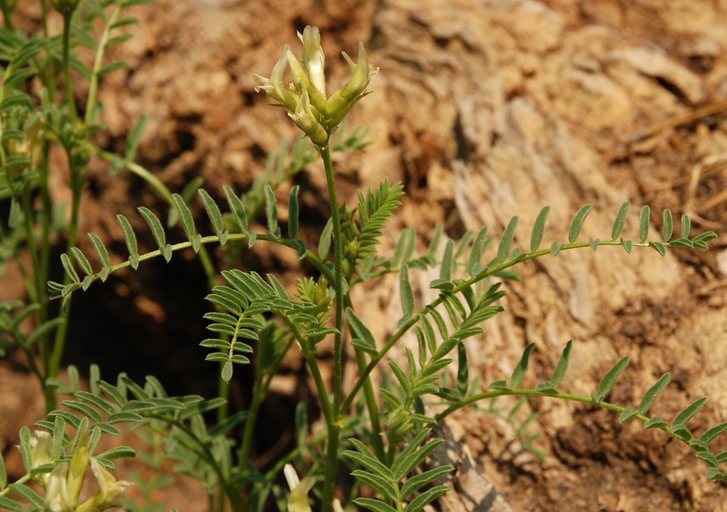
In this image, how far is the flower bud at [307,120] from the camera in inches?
51.8

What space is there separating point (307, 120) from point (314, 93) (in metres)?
0.07

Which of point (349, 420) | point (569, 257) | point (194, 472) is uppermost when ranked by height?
point (569, 257)

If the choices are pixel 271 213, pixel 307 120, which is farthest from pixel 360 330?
pixel 307 120

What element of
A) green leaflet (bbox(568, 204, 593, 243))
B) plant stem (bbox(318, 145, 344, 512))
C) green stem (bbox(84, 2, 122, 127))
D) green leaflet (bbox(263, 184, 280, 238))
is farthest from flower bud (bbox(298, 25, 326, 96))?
green stem (bbox(84, 2, 122, 127))

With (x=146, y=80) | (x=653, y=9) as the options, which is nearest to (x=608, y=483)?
(x=653, y=9)

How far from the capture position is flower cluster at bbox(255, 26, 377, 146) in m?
1.33

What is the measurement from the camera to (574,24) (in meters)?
2.86

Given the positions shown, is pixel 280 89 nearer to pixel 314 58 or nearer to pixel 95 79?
pixel 314 58

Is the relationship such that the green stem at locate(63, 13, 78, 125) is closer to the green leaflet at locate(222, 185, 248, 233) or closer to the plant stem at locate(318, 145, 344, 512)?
the green leaflet at locate(222, 185, 248, 233)

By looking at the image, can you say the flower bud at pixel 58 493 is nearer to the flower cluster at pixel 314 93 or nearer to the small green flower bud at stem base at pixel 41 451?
the small green flower bud at stem base at pixel 41 451

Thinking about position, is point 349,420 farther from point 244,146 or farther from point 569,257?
point 244,146

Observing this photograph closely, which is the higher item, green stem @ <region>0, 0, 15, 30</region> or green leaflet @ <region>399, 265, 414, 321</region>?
Answer: green stem @ <region>0, 0, 15, 30</region>

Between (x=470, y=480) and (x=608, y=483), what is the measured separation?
1.11 ft

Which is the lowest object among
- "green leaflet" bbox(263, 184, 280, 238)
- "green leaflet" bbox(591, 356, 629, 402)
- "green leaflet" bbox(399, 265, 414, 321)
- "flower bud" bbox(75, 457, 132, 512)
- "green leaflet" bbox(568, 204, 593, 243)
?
"flower bud" bbox(75, 457, 132, 512)
